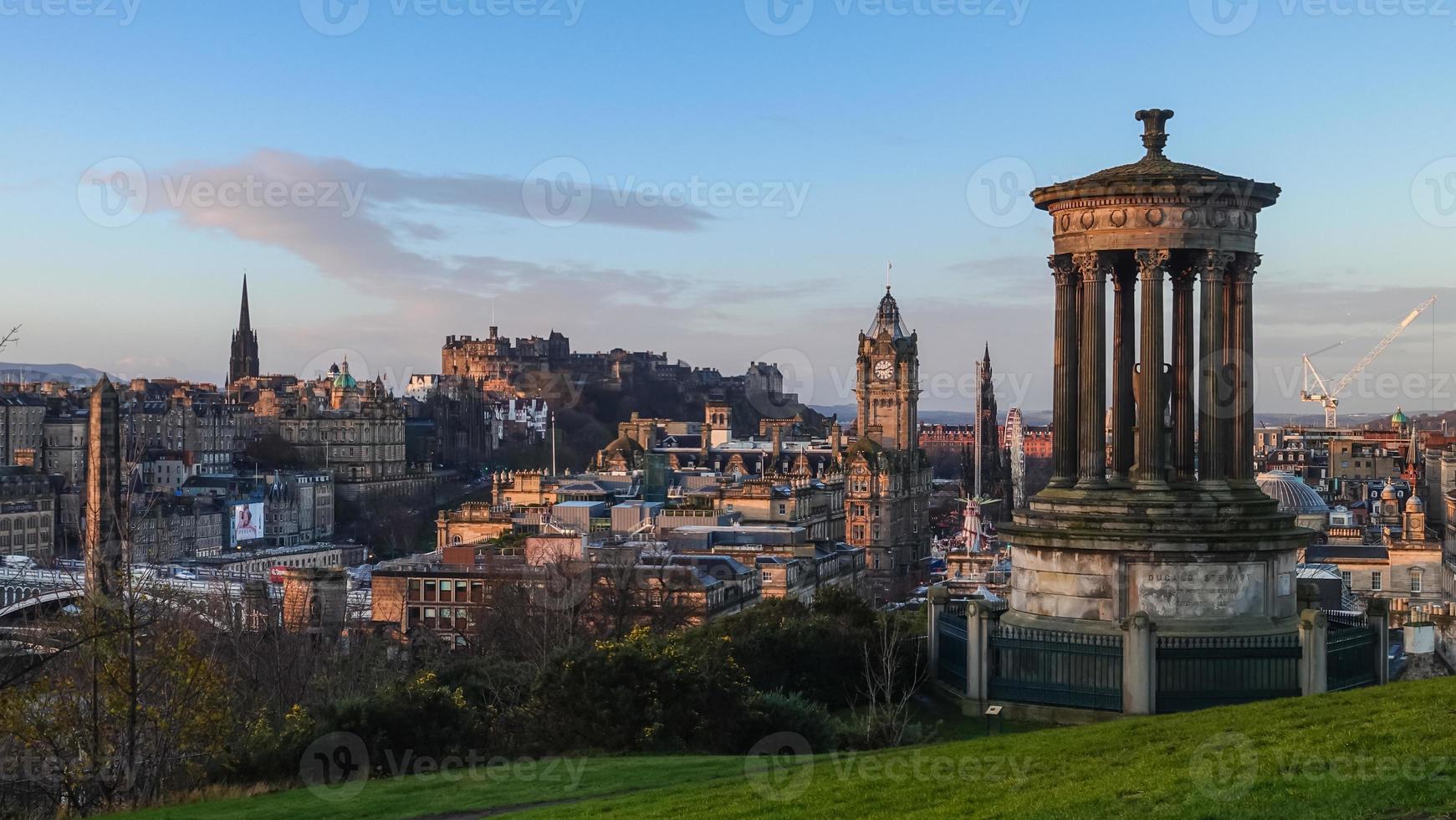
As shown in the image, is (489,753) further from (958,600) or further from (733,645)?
(958,600)

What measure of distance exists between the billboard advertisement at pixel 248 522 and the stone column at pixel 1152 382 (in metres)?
126

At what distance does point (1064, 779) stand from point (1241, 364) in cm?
1023

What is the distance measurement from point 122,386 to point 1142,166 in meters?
185

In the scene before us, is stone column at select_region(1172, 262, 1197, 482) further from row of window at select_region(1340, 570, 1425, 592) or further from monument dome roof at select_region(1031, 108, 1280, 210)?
row of window at select_region(1340, 570, 1425, 592)

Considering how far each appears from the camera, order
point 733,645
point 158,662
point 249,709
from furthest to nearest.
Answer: point 249,709
point 733,645
point 158,662

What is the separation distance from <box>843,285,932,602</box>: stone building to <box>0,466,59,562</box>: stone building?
57088mm

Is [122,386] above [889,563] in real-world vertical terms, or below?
above

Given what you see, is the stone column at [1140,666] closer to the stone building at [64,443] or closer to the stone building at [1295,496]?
the stone building at [1295,496]

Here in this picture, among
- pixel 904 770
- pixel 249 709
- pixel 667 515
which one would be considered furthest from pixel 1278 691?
pixel 667 515

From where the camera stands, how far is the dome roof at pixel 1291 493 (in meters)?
72.5

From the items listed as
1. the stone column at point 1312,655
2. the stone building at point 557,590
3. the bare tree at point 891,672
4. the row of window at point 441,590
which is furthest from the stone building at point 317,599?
the stone column at point 1312,655

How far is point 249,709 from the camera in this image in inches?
1423

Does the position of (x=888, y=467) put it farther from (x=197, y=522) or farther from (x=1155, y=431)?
(x=1155, y=431)

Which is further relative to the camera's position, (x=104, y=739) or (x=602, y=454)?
(x=602, y=454)
